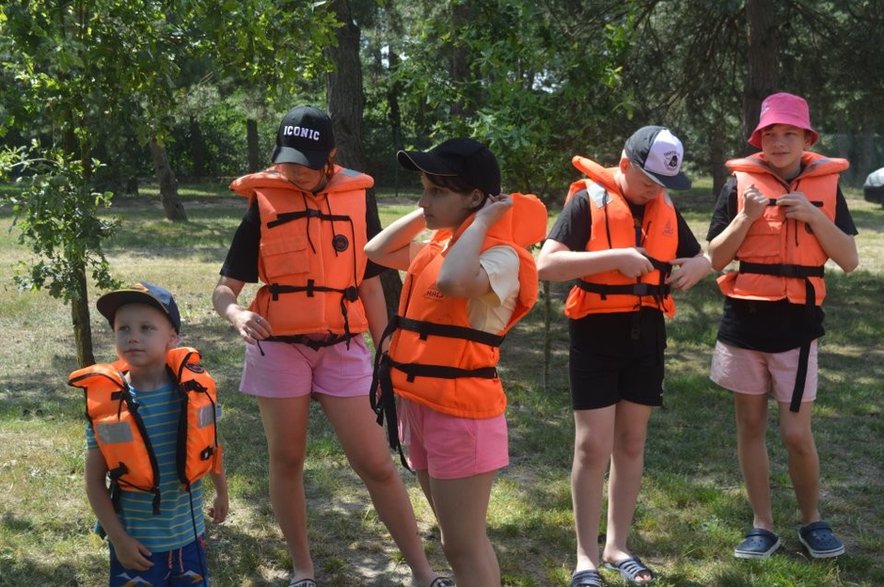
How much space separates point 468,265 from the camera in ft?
10.1

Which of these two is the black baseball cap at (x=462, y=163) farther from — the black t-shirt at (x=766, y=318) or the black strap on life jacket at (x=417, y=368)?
the black t-shirt at (x=766, y=318)

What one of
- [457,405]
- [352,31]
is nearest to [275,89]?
[352,31]

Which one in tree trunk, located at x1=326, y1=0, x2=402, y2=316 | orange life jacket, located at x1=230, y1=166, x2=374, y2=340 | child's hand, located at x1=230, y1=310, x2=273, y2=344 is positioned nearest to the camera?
child's hand, located at x1=230, y1=310, x2=273, y2=344

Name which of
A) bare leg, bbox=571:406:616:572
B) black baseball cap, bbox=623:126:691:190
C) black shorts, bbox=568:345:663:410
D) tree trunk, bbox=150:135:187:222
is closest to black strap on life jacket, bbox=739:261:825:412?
black shorts, bbox=568:345:663:410

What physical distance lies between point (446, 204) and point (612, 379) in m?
1.37

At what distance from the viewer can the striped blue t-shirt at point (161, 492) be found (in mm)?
3381

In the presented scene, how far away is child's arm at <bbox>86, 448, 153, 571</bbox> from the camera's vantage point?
10.8 ft

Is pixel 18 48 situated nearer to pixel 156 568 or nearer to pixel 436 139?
pixel 156 568

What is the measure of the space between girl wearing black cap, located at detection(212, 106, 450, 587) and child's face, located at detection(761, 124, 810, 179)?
1.86 meters

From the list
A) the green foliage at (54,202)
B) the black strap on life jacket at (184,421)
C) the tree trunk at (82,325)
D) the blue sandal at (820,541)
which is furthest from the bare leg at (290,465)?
the tree trunk at (82,325)

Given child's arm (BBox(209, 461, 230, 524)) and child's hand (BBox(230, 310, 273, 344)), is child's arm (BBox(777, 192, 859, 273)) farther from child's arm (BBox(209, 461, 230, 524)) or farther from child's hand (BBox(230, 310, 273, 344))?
child's arm (BBox(209, 461, 230, 524))

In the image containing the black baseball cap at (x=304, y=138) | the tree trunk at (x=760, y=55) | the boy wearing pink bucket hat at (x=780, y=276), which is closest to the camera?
the black baseball cap at (x=304, y=138)

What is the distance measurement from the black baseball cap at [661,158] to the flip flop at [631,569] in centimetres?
162

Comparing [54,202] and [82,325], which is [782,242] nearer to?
[54,202]
